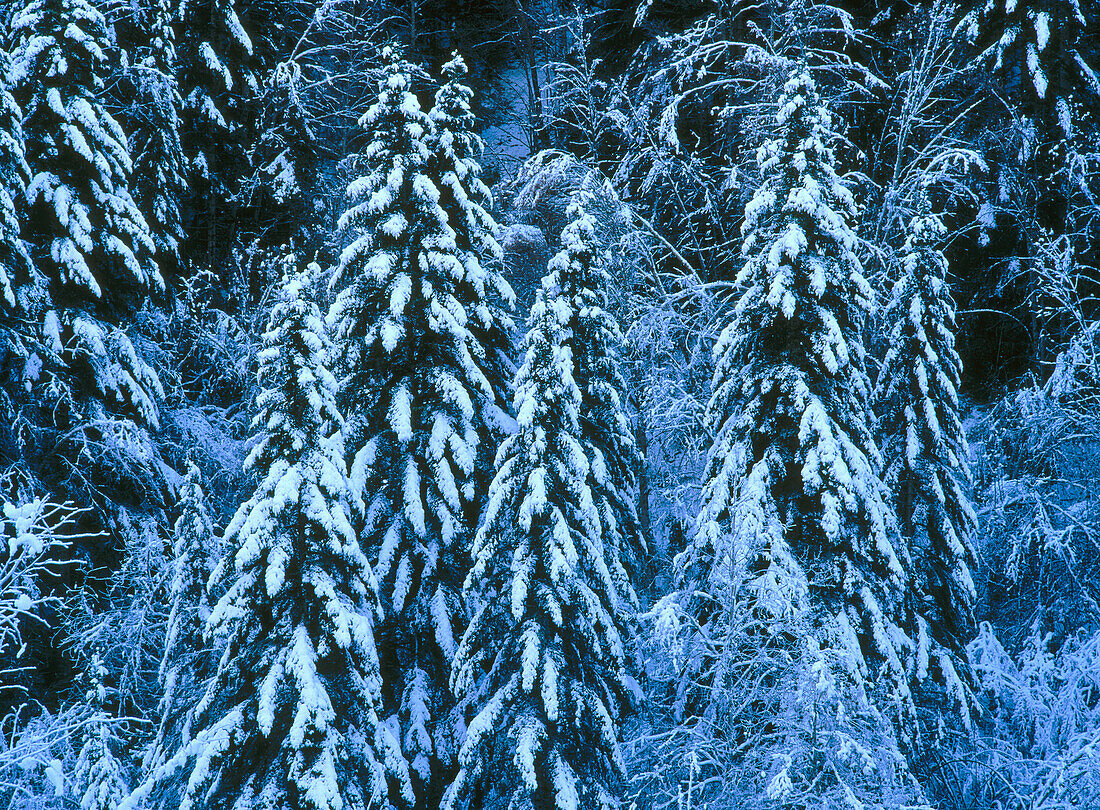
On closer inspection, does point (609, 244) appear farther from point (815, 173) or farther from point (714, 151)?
point (714, 151)

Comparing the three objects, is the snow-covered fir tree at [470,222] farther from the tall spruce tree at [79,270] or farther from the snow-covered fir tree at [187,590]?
the tall spruce tree at [79,270]

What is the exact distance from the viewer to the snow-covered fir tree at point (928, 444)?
47.3 ft

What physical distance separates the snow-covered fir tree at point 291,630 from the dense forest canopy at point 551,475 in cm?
6

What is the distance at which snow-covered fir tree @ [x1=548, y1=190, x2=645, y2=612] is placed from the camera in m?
13.6

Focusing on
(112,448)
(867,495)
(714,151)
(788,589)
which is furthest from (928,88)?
(112,448)

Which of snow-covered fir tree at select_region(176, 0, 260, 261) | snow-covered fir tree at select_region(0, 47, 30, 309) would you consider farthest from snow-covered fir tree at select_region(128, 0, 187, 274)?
snow-covered fir tree at select_region(0, 47, 30, 309)

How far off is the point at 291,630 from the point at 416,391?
4.50 metres

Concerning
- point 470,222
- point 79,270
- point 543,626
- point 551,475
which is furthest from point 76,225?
point 543,626

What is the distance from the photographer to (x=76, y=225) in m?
16.7

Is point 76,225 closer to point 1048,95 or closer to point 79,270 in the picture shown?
point 79,270

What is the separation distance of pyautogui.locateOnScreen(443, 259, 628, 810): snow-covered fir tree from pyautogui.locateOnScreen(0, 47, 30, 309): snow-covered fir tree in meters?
9.89

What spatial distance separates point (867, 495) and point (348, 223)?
30.6 feet

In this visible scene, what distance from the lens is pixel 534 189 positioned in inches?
827

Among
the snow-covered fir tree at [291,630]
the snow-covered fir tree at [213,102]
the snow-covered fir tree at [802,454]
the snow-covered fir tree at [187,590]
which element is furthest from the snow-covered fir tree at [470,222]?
the snow-covered fir tree at [213,102]
